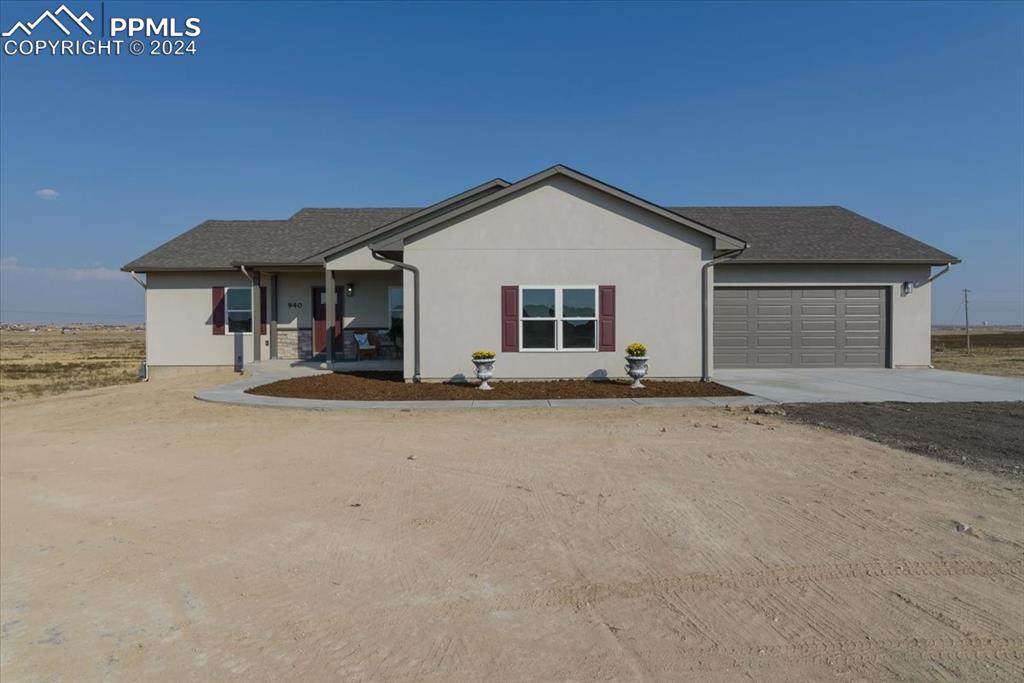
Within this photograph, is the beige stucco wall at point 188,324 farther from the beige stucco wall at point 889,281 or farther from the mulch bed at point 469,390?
the beige stucco wall at point 889,281

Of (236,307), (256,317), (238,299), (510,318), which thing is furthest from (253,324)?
(510,318)

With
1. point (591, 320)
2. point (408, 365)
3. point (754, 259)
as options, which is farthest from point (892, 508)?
point (754, 259)

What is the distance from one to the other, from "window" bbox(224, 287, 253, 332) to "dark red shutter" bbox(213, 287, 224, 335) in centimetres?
13

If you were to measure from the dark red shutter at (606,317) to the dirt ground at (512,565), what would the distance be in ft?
20.1

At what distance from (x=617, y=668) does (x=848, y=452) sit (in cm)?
541

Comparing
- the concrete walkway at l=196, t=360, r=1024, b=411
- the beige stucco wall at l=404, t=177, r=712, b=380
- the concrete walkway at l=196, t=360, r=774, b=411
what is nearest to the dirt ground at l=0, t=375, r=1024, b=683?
the concrete walkway at l=196, t=360, r=774, b=411

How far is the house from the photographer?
13.4 meters

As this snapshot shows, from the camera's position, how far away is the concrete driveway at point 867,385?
11477 mm

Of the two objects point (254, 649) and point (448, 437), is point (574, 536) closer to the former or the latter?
point (254, 649)

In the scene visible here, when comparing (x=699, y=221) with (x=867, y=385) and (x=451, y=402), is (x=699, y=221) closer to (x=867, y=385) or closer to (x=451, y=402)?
(x=867, y=385)

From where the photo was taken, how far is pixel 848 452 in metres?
7.09

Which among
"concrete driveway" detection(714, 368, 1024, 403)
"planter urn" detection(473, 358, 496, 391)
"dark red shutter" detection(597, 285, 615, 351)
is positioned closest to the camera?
"concrete driveway" detection(714, 368, 1024, 403)

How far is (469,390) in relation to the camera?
41.7 feet

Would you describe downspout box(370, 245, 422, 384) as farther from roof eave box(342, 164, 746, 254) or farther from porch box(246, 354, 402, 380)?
porch box(246, 354, 402, 380)
